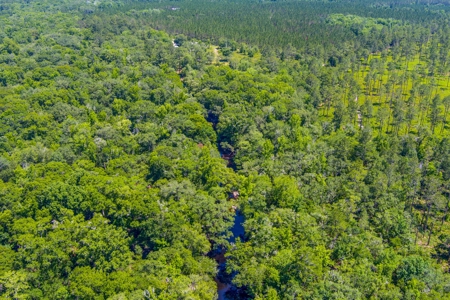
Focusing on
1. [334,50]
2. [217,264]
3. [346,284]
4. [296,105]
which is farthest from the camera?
[334,50]

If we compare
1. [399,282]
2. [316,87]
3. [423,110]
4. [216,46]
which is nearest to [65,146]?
[399,282]

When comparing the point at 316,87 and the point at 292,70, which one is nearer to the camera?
the point at 316,87

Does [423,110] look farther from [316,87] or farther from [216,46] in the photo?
[216,46]

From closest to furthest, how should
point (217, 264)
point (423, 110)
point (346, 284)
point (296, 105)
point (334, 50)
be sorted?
point (346, 284) < point (217, 264) < point (296, 105) < point (423, 110) < point (334, 50)

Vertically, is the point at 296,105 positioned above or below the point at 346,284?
above

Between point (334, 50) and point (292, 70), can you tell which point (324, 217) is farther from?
point (334, 50)

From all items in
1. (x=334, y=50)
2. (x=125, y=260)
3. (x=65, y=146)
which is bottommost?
(x=125, y=260)
